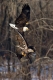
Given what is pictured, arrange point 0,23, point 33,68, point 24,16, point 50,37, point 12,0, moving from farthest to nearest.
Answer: point 50,37, point 0,23, point 12,0, point 33,68, point 24,16

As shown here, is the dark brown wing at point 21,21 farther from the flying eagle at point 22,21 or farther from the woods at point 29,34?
the woods at point 29,34

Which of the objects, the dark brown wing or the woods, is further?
the woods

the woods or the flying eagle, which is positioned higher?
the flying eagle

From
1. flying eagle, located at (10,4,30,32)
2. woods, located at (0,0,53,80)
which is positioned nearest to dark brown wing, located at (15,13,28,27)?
flying eagle, located at (10,4,30,32)

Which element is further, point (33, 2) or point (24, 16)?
point (33, 2)

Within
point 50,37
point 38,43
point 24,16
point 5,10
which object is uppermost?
point 24,16

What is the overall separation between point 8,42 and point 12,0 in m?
2.33

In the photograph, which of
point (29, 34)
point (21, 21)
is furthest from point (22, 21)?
point (29, 34)

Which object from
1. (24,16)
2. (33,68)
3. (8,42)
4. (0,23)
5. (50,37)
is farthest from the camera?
(50,37)

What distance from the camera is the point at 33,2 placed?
11.1 m

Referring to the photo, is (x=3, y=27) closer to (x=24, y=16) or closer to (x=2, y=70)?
(x=2, y=70)

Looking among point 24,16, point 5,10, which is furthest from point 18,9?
point 24,16

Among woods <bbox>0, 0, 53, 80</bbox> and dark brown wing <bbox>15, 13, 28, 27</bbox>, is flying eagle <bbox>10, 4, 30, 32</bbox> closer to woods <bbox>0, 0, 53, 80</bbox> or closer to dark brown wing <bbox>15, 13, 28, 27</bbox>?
dark brown wing <bbox>15, 13, 28, 27</bbox>

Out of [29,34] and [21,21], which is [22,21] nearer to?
[21,21]
